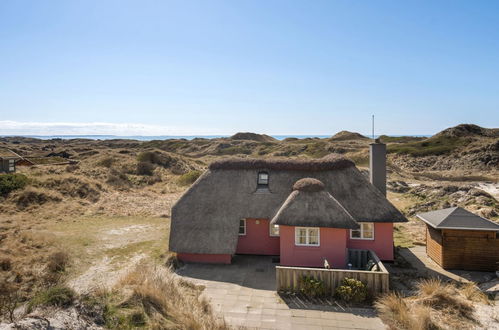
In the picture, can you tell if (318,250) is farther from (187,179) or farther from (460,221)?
(187,179)

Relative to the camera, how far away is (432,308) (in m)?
10.7

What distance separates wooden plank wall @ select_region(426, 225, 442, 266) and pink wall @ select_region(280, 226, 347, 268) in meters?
4.76

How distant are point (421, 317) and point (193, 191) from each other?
12.2m

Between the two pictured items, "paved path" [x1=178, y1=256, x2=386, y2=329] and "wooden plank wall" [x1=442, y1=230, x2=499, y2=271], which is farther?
"wooden plank wall" [x1=442, y1=230, x2=499, y2=271]

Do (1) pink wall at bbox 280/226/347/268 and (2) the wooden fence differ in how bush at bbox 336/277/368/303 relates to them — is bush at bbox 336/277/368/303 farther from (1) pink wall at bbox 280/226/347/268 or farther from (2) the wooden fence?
(1) pink wall at bbox 280/226/347/268

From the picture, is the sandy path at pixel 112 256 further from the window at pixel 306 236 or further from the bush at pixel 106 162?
the bush at pixel 106 162

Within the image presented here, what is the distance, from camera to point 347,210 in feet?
51.9

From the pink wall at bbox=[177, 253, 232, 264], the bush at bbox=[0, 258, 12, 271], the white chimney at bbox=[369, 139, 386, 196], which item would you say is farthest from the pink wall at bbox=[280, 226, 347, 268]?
the bush at bbox=[0, 258, 12, 271]

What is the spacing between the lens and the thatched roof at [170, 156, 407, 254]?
52.0ft

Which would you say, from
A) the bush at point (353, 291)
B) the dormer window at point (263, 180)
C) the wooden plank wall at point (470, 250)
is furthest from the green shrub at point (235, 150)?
the bush at point (353, 291)

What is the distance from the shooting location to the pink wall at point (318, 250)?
1443cm

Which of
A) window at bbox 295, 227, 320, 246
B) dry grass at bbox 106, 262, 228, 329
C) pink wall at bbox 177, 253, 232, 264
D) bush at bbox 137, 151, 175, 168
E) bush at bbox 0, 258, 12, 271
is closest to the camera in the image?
dry grass at bbox 106, 262, 228, 329

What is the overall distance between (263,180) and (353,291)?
8.07 metres

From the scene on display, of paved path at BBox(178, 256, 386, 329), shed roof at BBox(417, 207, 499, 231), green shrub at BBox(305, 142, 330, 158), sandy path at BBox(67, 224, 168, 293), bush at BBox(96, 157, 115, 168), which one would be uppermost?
green shrub at BBox(305, 142, 330, 158)
